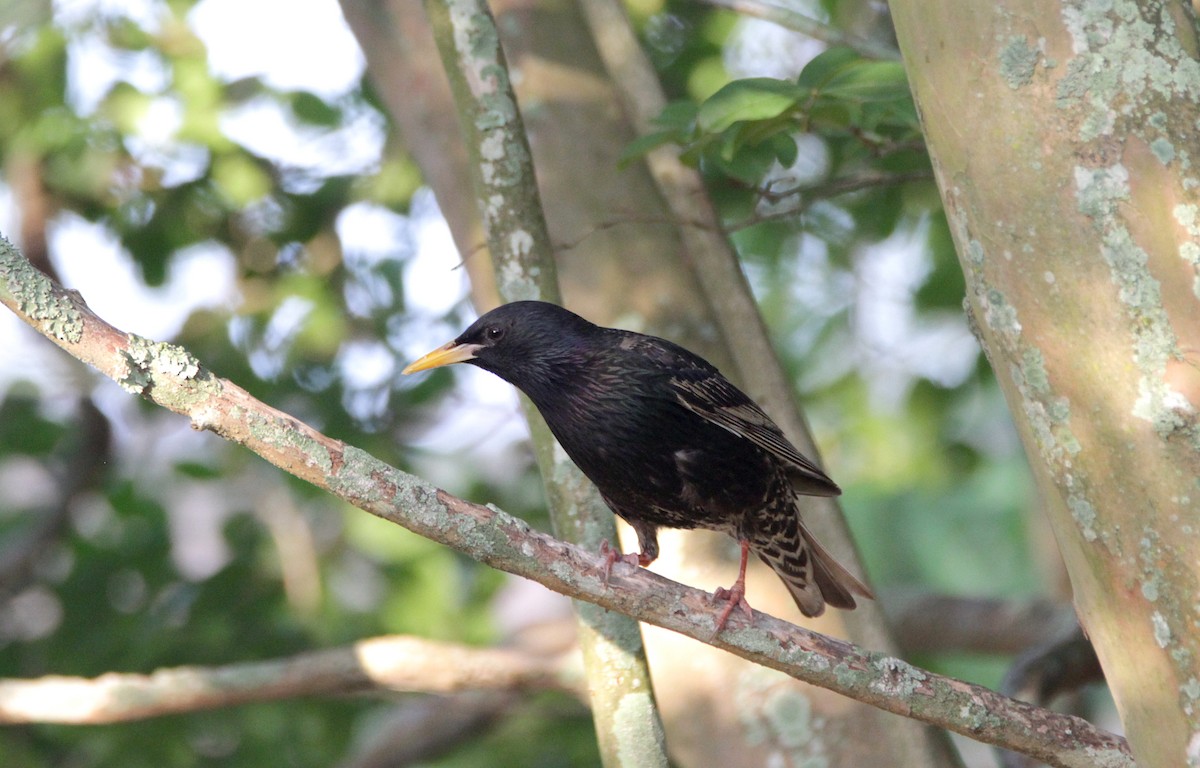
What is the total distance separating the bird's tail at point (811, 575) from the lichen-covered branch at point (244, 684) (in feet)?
3.96

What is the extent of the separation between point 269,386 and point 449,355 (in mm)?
2113

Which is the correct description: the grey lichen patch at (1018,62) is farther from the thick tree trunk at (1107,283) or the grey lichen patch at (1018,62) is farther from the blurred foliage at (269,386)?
the blurred foliage at (269,386)

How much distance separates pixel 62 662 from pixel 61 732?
31cm

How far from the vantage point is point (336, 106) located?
5312 millimetres

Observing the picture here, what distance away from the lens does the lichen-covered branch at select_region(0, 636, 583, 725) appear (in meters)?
3.92

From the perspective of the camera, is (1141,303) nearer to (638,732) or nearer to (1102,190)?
(1102,190)

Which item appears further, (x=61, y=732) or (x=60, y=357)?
(x=60, y=357)

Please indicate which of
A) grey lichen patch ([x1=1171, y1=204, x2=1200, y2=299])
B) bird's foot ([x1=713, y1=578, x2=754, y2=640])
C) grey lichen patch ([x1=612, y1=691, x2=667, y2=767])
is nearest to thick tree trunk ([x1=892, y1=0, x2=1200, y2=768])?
grey lichen patch ([x1=1171, y1=204, x2=1200, y2=299])

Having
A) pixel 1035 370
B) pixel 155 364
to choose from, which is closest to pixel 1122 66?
pixel 1035 370

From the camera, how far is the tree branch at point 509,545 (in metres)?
2.06

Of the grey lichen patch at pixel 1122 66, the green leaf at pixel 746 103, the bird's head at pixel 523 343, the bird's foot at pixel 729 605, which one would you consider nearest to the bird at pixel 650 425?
the bird's head at pixel 523 343

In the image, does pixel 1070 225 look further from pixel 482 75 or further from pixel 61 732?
pixel 61 732

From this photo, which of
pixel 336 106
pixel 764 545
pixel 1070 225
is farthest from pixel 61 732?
pixel 1070 225

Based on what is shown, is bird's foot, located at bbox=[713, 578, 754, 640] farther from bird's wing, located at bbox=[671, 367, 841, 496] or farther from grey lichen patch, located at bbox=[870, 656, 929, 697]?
bird's wing, located at bbox=[671, 367, 841, 496]
